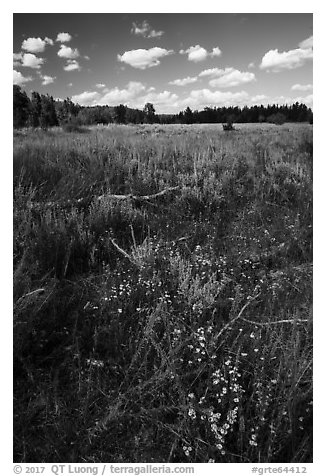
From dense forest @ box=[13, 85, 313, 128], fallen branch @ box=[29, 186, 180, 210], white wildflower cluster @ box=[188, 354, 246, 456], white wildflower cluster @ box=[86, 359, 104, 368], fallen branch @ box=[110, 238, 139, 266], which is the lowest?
white wildflower cluster @ box=[188, 354, 246, 456]

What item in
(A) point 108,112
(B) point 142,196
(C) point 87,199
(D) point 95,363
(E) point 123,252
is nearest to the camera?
(D) point 95,363

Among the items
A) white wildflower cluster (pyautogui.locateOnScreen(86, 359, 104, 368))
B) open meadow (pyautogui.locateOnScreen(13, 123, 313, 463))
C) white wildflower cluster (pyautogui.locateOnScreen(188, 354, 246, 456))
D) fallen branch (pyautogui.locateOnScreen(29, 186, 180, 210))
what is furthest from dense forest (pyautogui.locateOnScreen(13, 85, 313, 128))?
white wildflower cluster (pyautogui.locateOnScreen(188, 354, 246, 456))

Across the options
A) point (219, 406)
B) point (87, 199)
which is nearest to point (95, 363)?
point (219, 406)

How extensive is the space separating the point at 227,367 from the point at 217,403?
0.88 ft

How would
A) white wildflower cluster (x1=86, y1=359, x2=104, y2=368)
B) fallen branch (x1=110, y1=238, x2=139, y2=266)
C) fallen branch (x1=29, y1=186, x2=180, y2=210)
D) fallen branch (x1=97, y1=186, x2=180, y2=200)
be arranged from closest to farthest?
white wildflower cluster (x1=86, y1=359, x2=104, y2=368) < fallen branch (x1=110, y1=238, x2=139, y2=266) < fallen branch (x1=29, y1=186, x2=180, y2=210) < fallen branch (x1=97, y1=186, x2=180, y2=200)

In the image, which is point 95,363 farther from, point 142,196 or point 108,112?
point 108,112

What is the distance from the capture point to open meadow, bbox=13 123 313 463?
186 centimetres

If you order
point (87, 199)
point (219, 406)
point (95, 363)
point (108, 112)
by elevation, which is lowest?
point (219, 406)

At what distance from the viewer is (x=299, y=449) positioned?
74.1 inches

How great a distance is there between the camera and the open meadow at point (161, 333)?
6.09ft

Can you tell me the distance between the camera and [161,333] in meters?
2.46

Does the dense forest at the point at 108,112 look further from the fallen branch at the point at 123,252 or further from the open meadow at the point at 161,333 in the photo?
the fallen branch at the point at 123,252

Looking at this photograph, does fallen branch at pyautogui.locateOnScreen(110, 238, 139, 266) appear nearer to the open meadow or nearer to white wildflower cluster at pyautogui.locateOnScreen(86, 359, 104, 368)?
the open meadow

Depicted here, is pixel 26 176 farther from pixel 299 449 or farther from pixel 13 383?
pixel 299 449
